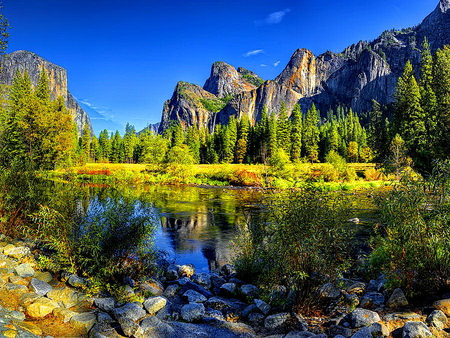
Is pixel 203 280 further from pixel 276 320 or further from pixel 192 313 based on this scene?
pixel 276 320

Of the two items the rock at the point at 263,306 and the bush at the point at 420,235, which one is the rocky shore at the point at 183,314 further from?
the bush at the point at 420,235

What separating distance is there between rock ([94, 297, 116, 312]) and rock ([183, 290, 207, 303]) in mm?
1917

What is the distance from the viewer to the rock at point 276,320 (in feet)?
18.8

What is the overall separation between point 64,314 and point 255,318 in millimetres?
3802

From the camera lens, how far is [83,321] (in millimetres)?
5156

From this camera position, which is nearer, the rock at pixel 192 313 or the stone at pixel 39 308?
the stone at pixel 39 308

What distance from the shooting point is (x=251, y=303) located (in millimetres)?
7258

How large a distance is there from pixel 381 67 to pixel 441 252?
230005 millimetres

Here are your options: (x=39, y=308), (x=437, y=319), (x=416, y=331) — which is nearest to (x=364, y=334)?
(x=416, y=331)

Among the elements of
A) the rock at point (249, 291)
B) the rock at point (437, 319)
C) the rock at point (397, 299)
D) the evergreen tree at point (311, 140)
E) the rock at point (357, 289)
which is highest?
the evergreen tree at point (311, 140)

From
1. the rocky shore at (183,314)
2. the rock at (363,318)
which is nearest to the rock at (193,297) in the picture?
the rocky shore at (183,314)

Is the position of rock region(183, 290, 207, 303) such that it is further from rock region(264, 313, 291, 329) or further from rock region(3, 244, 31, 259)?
rock region(3, 244, 31, 259)

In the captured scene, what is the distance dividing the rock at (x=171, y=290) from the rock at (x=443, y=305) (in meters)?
5.89

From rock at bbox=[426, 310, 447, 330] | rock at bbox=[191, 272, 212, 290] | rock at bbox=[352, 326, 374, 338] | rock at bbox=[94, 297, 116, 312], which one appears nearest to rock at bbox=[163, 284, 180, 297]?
rock at bbox=[191, 272, 212, 290]
